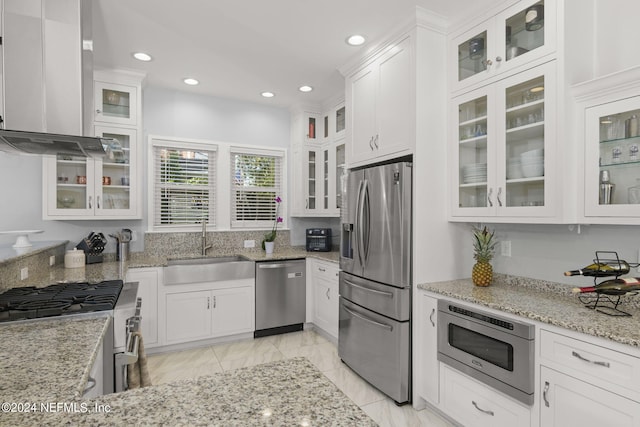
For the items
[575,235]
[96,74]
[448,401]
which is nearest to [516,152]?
[575,235]

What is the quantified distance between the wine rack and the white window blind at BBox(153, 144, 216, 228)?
3.60 m

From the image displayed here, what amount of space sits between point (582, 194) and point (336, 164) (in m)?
2.60

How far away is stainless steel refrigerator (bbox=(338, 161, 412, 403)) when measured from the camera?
2449 mm

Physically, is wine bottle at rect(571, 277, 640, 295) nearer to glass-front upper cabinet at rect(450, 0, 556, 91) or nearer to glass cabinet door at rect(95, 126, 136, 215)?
glass-front upper cabinet at rect(450, 0, 556, 91)

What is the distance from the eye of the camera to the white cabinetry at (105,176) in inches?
125

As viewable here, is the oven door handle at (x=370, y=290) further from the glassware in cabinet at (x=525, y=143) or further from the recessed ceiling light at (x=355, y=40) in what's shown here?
the recessed ceiling light at (x=355, y=40)

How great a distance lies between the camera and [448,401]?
86.7 inches

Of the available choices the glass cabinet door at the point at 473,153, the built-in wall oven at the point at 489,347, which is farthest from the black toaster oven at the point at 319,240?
the built-in wall oven at the point at 489,347

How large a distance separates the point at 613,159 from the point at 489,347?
3.89 feet

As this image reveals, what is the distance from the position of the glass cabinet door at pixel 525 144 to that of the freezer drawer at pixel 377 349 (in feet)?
3.75

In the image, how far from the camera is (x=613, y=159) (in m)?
1.80

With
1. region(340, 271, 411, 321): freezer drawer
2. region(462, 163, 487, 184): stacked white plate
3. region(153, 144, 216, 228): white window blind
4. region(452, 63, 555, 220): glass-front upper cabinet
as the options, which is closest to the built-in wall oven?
region(340, 271, 411, 321): freezer drawer

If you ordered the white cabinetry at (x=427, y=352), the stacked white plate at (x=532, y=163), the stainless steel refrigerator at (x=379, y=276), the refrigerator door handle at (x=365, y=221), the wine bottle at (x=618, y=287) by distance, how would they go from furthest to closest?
1. the refrigerator door handle at (x=365, y=221)
2. the stainless steel refrigerator at (x=379, y=276)
3. the white cabinetry at (x=427, y=352)
4. the stacked white plate at (x=532, y=163)
5. the wine bottle at (x=618, y=287)

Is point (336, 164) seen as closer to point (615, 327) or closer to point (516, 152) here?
point (516, 152)
